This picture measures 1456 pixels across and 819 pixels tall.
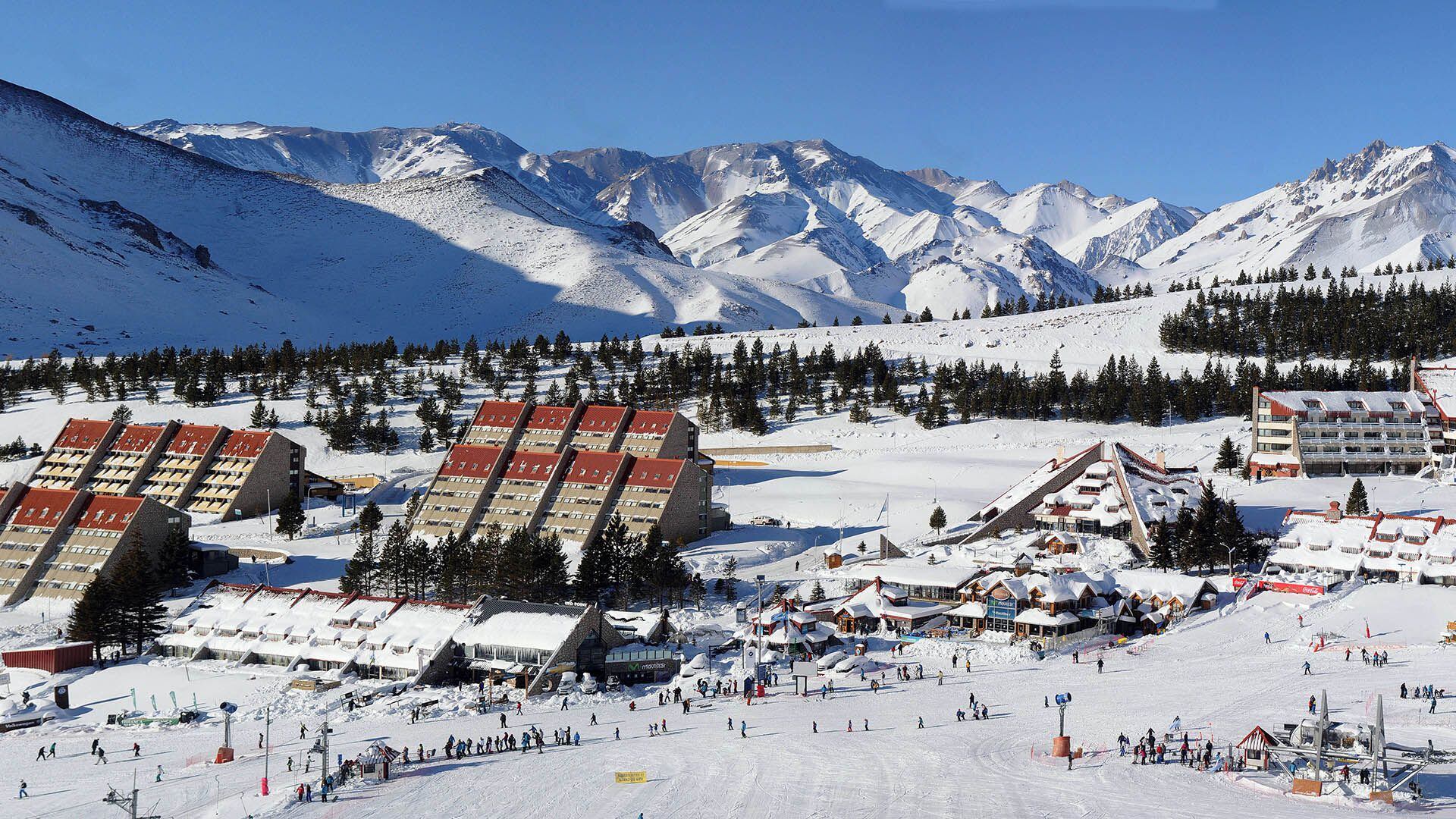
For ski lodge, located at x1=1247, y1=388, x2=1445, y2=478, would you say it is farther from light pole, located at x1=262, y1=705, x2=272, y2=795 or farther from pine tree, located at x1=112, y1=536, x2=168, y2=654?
pine tree, located at x1=112, y1=536, x2=168, y2=654

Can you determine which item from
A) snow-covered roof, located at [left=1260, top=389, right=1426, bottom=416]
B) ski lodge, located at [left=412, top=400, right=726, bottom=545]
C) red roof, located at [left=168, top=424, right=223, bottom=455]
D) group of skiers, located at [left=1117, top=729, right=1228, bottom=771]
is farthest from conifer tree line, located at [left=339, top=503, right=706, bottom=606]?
snow-covered roof, located at [left=1260, top=389, right=1426, bottom=416]

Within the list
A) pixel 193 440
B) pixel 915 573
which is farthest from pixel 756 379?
pixel 915 573

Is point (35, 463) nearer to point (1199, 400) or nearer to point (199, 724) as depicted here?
point (199, 724)

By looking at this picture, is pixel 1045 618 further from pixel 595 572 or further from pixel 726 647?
pixel 595 572

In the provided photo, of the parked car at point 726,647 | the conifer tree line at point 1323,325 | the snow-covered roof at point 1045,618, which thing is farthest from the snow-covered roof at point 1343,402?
the parked car at point 726,647

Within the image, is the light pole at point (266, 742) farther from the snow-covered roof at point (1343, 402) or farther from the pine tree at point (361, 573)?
the snow-covered roof at point (1343, 402)

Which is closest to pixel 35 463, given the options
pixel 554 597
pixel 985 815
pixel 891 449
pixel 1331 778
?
pixel 554 597
